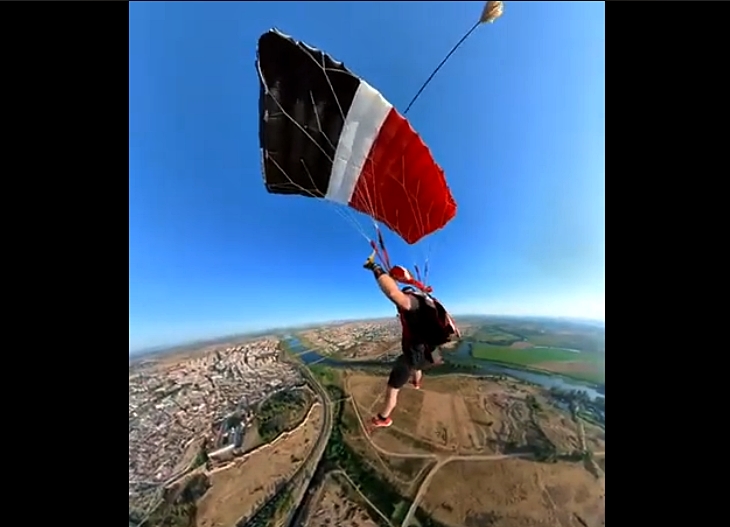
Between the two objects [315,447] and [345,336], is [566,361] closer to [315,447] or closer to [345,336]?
[345,336]

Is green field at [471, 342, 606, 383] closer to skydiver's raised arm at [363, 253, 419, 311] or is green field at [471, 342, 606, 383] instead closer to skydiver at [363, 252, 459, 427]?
Result: skydiver at [363, 252, 459, 427]

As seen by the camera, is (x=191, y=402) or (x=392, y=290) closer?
(x=392, y=290)

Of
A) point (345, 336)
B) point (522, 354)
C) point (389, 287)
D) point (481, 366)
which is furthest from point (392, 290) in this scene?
point (522, 354)

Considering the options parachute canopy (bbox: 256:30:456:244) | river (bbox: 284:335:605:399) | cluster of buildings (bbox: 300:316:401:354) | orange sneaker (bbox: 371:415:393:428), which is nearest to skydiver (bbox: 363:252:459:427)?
parachute canopy (bbox: 256:30:456:244)
